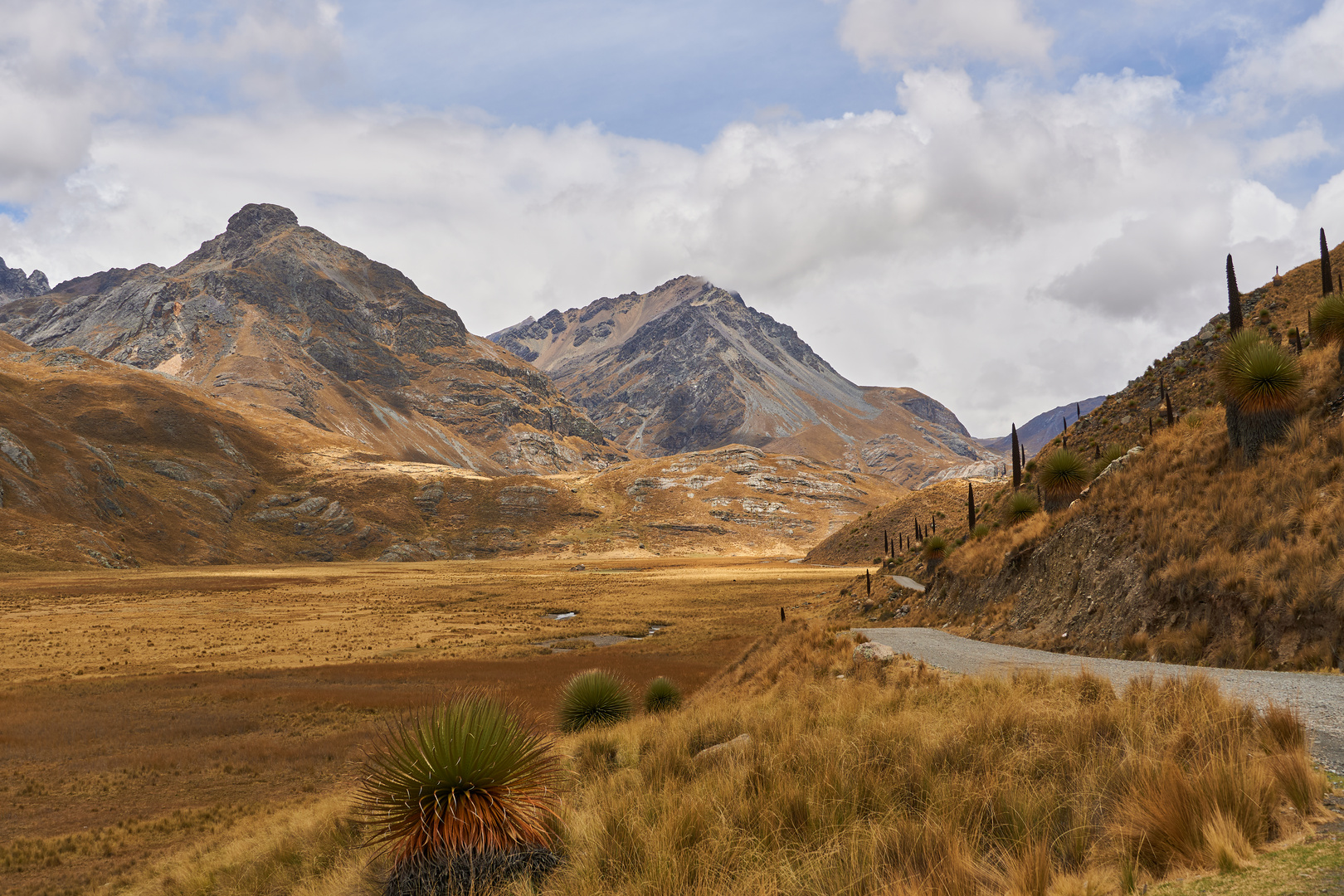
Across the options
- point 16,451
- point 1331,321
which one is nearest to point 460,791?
point 1331,321

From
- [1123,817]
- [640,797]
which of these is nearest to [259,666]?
[640,797]

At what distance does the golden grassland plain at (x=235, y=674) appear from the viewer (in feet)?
43.8

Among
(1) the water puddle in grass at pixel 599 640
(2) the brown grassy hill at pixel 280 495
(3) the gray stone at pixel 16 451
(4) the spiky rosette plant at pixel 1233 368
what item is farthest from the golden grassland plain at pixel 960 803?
(3) the gray stone at pixel 16 451

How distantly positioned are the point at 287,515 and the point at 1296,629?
148958mm

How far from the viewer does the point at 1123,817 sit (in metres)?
4.49

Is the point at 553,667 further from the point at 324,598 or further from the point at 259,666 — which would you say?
the point at 324,598

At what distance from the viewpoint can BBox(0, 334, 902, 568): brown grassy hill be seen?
103438 mm

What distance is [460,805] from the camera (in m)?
5.94

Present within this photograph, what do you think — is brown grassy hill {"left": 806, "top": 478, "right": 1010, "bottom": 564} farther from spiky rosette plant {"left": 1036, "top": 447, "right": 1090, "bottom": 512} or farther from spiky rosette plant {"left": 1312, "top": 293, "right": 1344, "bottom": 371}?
spiky rosette plant {"left": 1312, "top": 293, "right": 1344, "bottom": 371}

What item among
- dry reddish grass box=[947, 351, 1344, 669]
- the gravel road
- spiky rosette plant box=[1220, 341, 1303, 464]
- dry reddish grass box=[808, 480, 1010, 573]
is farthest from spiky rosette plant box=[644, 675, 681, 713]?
dry reddish grass box=[808, 480, 1010, 573]

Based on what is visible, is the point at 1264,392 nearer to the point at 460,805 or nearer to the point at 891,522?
the point at 460,805

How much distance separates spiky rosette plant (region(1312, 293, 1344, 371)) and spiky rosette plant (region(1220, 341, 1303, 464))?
878 mm

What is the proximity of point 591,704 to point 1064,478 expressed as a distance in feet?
54.2

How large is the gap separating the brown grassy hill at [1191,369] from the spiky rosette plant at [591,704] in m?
19.9
